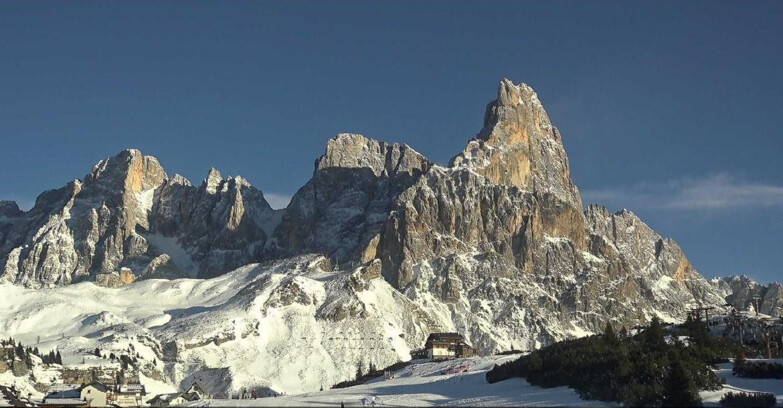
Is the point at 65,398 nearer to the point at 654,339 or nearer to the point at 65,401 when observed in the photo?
the point at 65,401

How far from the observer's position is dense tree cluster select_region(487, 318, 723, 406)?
274ft

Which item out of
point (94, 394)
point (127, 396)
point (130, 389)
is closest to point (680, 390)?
point (94, 394)

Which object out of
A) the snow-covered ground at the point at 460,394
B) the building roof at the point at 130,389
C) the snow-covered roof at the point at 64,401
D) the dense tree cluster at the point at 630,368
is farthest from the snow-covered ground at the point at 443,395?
the building roof at the point at 130,389

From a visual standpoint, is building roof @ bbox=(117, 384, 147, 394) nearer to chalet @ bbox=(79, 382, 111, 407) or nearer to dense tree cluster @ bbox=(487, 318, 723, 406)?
chalet @ bbox=(79, 382, 111, 407)

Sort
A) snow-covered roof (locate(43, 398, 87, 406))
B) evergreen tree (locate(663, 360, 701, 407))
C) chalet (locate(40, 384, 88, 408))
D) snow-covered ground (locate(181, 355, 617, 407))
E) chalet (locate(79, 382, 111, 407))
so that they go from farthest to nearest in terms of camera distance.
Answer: chalet (locate(79, 382, 111, 407)) → snow-covered roof (locate(43, 398, 87, 406)) → chalet (locate(40, 384, 88, 408)) → snow-covered ground (locate(181, 355, 617, 407)) → evergreen tree (locate(663, 360, 701, 407))

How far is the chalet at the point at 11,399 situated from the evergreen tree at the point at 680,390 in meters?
70.8

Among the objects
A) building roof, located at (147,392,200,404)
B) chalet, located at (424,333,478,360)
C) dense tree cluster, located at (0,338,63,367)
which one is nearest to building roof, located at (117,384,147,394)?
building roof, located at (147,392,200,404)

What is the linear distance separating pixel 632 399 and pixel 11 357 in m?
105

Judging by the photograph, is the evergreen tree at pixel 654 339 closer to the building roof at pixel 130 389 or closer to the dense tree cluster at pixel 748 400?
the dense tree cluster at pixel 748 400

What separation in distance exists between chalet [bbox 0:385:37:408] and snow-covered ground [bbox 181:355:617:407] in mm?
23239

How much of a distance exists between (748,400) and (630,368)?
13.0 metres

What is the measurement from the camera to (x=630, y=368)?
91812 mm

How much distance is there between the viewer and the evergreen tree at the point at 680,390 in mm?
79375

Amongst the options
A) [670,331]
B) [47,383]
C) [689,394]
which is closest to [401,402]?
[689,394]
